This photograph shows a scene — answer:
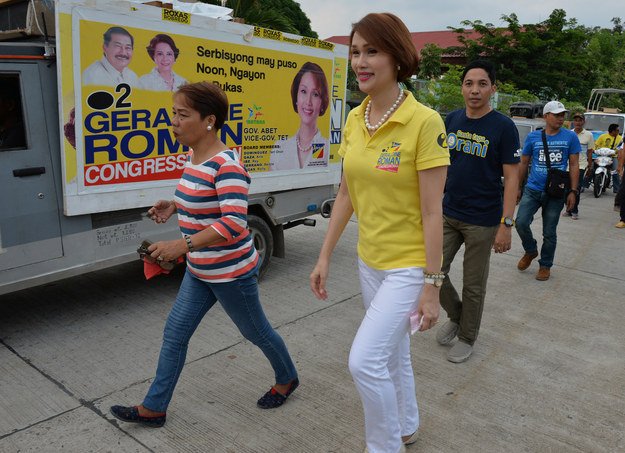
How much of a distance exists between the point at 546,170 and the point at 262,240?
9.74ft

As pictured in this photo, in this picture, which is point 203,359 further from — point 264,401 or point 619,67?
point 619,67

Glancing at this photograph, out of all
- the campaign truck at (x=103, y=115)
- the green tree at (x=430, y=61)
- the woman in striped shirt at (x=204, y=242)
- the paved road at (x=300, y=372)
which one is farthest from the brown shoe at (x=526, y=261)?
the green tree at (x=430, y=61)

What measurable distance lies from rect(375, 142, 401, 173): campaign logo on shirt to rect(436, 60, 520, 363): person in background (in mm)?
1752

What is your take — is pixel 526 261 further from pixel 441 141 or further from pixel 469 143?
pixel 441 141

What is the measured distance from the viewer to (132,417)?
9.93 ft

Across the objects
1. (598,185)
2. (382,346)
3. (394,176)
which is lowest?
(598,185)

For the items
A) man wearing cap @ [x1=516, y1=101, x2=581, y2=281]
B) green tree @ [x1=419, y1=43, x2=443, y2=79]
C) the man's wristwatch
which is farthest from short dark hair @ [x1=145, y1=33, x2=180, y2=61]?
green tree @ [x1=419, y1=43, x2=443, y2=79]

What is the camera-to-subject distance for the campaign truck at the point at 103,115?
12.8 ft

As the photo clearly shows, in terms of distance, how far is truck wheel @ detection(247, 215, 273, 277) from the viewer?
5527 mm

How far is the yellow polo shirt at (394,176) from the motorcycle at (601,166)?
38.1ft

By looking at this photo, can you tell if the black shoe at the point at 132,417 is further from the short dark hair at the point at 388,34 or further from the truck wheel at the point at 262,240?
the truck wheel at the point at 262,240

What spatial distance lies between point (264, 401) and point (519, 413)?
4.88ft

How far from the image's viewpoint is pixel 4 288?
12.9ft

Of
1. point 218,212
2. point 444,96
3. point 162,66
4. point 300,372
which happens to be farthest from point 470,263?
point 444,96
